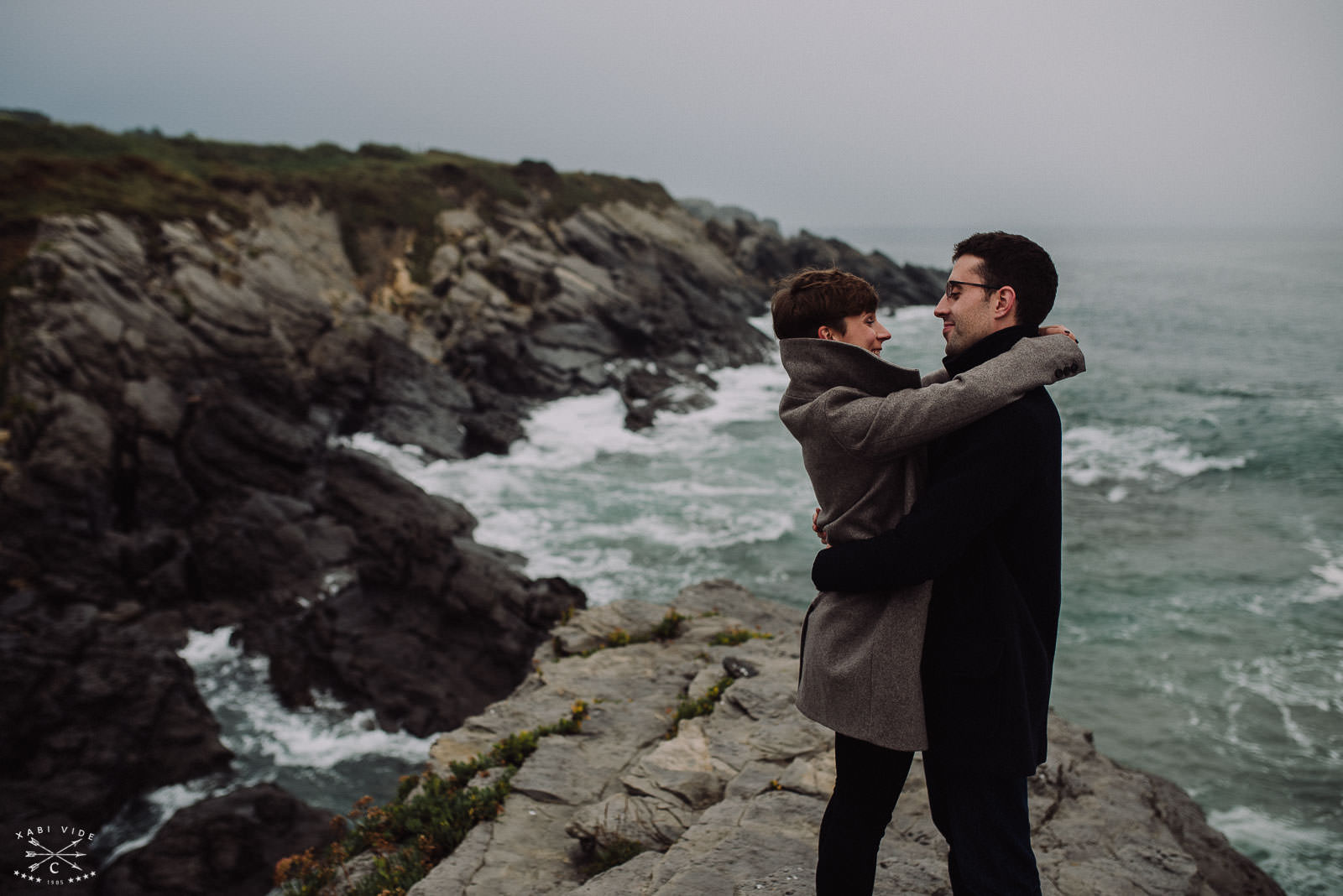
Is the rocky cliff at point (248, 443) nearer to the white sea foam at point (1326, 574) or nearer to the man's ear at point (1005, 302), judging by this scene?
the man's ear at point (1005, 302)

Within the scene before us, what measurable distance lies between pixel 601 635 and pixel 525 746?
2.70 m

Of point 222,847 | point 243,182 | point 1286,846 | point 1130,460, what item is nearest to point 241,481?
point 222,847

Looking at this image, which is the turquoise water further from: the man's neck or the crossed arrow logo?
the man's neck

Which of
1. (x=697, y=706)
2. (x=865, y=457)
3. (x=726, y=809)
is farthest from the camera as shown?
(x=697, y=706)

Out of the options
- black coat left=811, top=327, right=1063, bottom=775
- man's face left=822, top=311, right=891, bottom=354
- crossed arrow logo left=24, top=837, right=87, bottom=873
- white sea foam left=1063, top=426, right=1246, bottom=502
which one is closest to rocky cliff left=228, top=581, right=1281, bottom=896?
black coat left=811, top=327, right=1063, bottom=775

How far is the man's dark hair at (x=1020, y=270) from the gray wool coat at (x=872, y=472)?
0.56ft

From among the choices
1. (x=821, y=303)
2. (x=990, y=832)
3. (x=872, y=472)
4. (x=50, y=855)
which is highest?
(x=821, y=303)

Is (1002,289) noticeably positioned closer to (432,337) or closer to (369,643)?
(369,643)

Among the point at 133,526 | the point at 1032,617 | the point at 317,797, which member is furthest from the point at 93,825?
the point at 1032,617

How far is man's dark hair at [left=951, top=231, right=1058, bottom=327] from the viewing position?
2.90m

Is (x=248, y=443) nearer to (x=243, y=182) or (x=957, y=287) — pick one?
(x=957, y=287)

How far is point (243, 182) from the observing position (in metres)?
41.1

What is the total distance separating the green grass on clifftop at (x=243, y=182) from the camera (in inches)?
1164

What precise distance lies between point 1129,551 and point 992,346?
2043 centimetres
